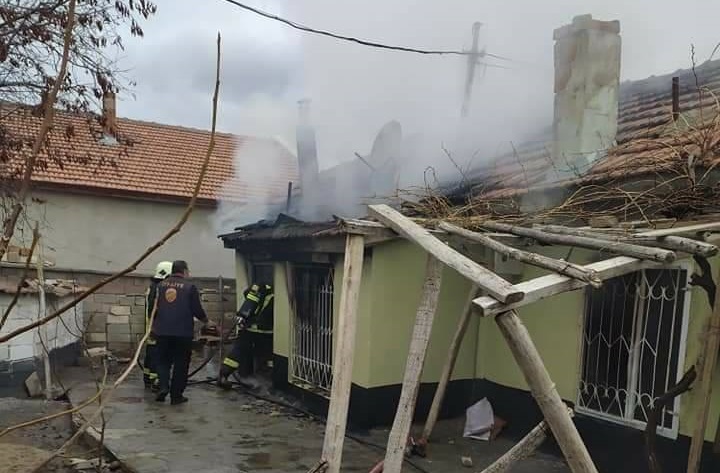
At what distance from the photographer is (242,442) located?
632cm

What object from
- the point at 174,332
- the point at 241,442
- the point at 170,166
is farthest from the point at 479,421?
the point at 170,166

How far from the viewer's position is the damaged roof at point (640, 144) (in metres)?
4.55

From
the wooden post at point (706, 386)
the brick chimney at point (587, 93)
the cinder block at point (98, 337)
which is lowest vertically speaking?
the cinder block at point (98, 337)

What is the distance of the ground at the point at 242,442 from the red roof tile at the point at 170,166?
5.29 meters

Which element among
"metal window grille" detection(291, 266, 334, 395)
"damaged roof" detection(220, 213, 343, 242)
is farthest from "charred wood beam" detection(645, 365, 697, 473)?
"metal window grille" detection(291, 266, 334, 395)

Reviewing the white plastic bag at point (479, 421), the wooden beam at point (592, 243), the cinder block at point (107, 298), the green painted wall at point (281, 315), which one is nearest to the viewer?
the wooden beam at point (592, 243)

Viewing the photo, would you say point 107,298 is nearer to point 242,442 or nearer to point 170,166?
point 242,442

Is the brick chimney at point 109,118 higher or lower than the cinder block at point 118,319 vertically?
higher

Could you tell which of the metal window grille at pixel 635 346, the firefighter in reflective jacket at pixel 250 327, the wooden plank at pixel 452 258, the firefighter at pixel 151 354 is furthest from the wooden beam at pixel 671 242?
the firefighter at pixel 151 354

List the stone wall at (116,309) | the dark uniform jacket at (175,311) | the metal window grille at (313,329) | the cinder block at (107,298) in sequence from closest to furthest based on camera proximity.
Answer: the metal window grille at (313,329)
the dark uniform jacket at (175,311)
the stone wall at (116,309)
the cinder block at (107,298)

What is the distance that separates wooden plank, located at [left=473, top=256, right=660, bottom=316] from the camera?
2524 millimetres

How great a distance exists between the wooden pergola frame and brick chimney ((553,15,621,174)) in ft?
7.84

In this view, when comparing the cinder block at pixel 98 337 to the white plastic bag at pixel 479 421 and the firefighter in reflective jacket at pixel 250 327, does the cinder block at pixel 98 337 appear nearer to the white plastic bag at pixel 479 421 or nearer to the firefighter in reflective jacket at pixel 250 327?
the firefighter in reflective jacket at pixel 250 327

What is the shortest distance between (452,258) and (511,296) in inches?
30.6
